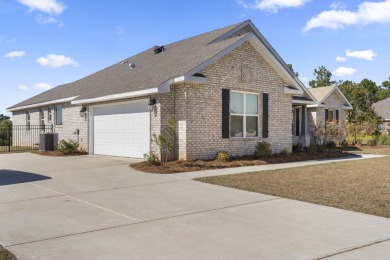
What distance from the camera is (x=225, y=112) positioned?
15320 mm

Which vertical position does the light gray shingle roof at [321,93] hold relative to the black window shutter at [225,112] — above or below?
above

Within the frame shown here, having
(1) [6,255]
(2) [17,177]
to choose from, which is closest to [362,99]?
(2) [17,177]

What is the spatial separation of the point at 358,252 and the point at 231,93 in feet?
37.8

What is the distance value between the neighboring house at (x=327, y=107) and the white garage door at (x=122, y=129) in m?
16.1

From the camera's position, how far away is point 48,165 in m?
14.2

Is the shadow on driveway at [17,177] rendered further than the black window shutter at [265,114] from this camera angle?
No

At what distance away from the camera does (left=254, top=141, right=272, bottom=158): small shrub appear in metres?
16.2

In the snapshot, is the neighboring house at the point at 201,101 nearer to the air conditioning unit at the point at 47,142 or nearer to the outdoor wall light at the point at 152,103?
the outdoor wall light at the point at 152,103

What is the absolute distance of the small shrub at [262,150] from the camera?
16.2m

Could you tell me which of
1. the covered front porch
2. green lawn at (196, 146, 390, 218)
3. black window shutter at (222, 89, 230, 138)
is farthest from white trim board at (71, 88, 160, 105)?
the covered front porch

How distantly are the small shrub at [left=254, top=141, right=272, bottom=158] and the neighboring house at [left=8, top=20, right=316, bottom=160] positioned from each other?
271 millimetres

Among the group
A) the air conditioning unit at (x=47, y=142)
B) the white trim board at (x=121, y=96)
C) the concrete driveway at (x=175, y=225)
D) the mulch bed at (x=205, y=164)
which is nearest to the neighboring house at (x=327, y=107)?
the mulch bed at (x=205, y=164)

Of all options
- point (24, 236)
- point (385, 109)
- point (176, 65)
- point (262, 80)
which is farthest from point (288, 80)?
point (385, 109)

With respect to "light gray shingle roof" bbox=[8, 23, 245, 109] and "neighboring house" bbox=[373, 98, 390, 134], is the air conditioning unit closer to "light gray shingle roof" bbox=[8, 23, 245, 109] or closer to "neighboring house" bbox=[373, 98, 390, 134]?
"light gray shingle roof" bbox=[8, 23, 245, 109]
